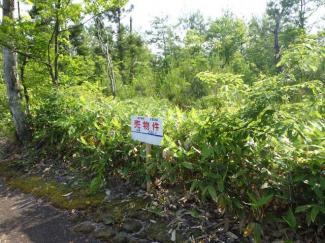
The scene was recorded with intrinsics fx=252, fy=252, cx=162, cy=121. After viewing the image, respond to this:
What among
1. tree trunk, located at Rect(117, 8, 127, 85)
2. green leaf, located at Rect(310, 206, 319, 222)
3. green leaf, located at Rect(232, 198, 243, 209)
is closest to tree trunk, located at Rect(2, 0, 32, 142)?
green leaf, located at Rect(232, 198, 243, 209)

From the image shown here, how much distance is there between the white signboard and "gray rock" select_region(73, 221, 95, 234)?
3.30 ft

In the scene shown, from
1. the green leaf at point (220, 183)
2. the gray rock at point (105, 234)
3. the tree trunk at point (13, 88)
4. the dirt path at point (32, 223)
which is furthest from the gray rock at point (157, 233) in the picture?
the tree trunk at point (13, 88)

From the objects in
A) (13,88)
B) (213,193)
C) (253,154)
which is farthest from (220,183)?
(13,88)

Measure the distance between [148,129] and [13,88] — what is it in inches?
139

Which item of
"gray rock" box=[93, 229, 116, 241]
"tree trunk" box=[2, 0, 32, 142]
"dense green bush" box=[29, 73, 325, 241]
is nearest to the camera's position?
"dense green bush" box=[29, 73, 325, 241]

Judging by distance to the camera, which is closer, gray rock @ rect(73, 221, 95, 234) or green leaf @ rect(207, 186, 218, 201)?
green leaf @ rect(207, 186, 218, 201)

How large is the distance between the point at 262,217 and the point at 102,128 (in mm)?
2428

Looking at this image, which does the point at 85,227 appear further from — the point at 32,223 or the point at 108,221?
the point at 32,223

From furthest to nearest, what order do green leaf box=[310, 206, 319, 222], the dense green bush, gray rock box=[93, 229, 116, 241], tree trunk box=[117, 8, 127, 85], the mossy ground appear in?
tree trunk box=[117, 8, 127, 85] → the mossy ground → gray rock box=[93, 229, 116, 241] → the dense green bush → green leaf box=[310, 206, 319, 222]

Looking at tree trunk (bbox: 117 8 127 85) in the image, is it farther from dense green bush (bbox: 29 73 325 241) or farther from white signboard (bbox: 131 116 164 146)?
dense green bush (bbox: 29 73 325 241)

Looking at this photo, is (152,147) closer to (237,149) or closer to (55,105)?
(237,149)

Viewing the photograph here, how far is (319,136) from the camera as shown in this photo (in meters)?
1.87

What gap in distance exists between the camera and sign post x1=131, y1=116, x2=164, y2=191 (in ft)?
8.64

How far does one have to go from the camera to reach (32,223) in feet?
8.77
